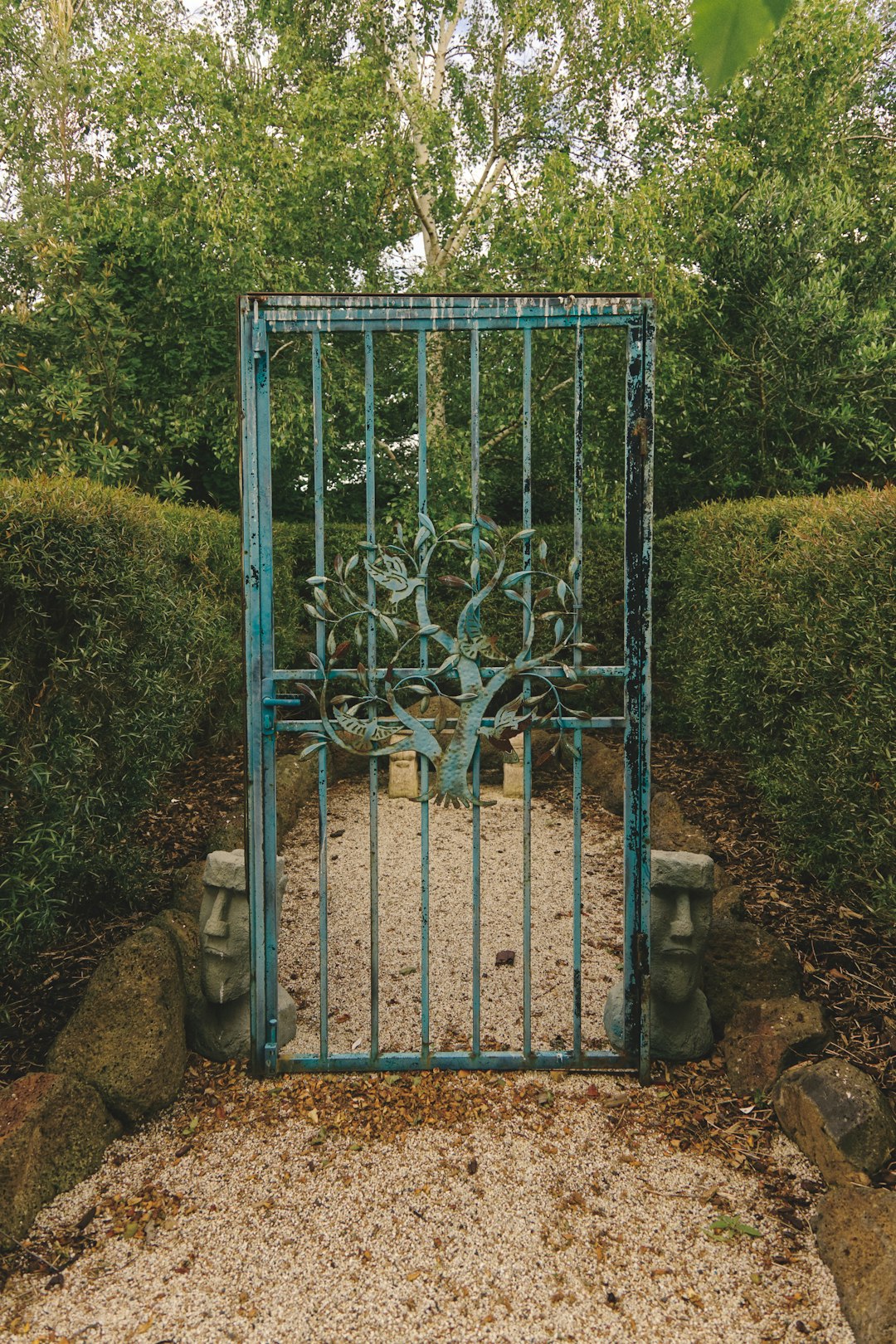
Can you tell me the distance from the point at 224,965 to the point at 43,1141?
0.72 metres

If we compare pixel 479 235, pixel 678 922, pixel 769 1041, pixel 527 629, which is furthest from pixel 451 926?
pixel 479 235

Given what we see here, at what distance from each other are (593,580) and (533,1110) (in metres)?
5.77

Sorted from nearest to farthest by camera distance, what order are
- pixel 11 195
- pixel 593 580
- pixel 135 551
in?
pixel 135 551
pixel 593 580
pixel 11 195

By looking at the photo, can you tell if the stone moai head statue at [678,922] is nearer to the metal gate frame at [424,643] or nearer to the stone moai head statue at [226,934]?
the metal gate frame at [424,643]

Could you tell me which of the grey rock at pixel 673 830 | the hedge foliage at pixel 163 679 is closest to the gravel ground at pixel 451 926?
the grey rock at pixel 673 830

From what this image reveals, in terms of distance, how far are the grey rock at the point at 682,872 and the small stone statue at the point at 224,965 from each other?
130cm

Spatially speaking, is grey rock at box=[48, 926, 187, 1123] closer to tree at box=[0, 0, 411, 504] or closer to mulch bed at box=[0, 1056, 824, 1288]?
mulch bed at box=[0, 1056, 824, 1288]

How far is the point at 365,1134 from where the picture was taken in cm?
264

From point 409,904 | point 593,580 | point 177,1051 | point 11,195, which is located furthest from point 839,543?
point 11,195

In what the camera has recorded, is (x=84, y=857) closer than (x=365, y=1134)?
No

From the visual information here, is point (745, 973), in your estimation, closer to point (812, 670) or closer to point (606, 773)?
point (812, 670)

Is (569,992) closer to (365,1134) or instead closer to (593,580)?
(365,1134)

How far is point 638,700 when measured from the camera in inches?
108

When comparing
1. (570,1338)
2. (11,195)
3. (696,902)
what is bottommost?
(570,1338)
